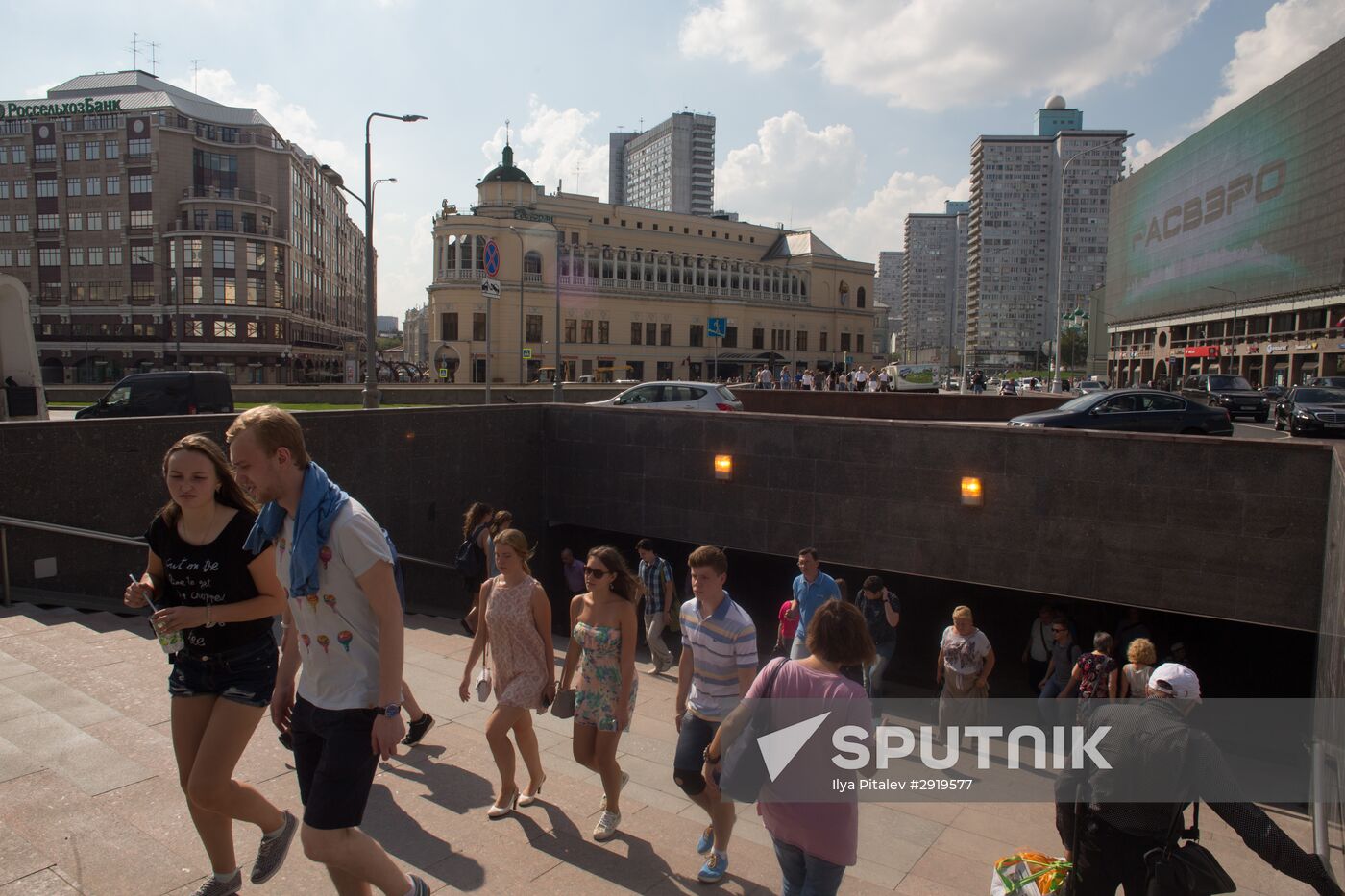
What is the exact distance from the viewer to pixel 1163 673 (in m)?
3.89

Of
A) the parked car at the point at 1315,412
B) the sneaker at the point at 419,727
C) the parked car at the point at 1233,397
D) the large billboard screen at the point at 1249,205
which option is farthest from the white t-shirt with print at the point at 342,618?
the large billboard screen at the point at 1249,205

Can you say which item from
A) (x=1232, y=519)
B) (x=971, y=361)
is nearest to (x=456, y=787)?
(x=1232, y=519)

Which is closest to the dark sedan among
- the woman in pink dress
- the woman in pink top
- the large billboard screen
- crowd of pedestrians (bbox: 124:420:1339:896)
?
crowd of pedestrians (bbox: 124:420:1339:896)

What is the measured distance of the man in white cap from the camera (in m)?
3.60

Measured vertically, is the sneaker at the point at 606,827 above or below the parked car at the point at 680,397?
below

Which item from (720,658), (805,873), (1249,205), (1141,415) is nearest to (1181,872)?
(805,873)

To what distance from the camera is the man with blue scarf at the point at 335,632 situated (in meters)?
2.94

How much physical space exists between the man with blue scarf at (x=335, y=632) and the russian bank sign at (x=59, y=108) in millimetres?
77720

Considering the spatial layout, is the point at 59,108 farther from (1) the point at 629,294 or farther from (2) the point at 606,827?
(2) the point at 606,827

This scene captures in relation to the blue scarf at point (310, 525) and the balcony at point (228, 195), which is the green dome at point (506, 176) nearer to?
the balcony at point (228, 195)

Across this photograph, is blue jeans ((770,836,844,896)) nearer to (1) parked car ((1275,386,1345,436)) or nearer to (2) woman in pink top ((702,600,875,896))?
(2) woman in pink top ((702,600,875,896))

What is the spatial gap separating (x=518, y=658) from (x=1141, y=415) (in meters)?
15.2

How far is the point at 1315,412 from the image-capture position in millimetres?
18938

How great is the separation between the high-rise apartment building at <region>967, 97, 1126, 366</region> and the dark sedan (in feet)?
520
